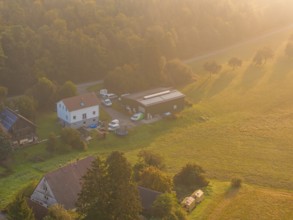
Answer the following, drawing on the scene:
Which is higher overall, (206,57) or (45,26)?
(45,26)

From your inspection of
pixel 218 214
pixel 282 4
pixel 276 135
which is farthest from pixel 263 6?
pixel 218 214

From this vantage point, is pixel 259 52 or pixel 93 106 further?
pixel 259 52

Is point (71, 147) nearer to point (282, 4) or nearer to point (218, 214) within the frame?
point (218, 214)

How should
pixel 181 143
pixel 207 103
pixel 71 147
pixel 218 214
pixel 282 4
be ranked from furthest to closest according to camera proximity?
pixel 282 4 < pixel 207 103 < pixel 181 143 < pixel 71 147 < pixel 218 214

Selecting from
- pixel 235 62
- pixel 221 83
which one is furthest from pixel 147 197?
pixel 235 62

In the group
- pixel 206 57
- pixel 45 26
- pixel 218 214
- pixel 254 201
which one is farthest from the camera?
pixel 206 57

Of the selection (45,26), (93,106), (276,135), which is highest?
(45,26)

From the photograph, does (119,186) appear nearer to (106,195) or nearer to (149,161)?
(106,195)
